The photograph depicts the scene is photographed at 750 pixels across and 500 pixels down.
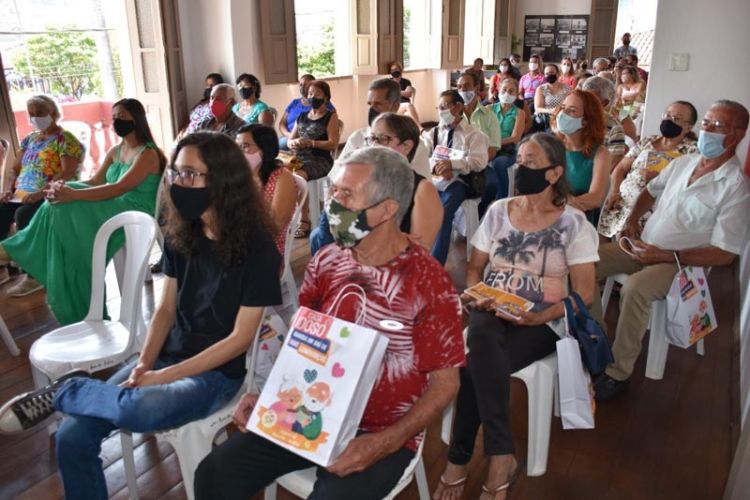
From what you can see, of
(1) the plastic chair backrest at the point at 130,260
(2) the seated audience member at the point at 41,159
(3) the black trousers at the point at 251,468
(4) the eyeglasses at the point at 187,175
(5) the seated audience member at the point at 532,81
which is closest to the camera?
(3) the black trousers at the point at 251,468

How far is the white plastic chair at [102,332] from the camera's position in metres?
2.23

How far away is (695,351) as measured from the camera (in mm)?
3166

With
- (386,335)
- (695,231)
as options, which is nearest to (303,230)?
(695,231)

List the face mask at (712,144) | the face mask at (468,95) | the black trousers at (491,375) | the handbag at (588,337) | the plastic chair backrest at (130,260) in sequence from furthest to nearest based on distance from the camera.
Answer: the face mask at (468,95)
the face mask at (712,144)
the plastic chair backrest at (130,260)
the handbag at (588,337)
the black trousers at (491,375)

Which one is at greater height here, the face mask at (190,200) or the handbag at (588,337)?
the face mask at (190,200)

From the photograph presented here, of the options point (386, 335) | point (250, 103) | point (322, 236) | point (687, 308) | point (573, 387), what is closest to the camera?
point (386, 335)

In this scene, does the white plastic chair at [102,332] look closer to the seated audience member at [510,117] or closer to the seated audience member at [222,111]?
the seated audience member at [222,111]

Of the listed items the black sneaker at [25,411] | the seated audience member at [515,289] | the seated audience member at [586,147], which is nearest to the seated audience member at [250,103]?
the seated audience member at [586,147]

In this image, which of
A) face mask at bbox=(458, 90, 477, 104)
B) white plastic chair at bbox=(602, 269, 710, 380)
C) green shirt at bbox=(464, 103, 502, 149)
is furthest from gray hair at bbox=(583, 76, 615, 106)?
face mask at bbox=(458, 90, 477, 104)

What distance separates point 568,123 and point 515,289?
1.42 meters

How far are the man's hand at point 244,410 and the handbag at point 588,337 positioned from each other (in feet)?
3.74

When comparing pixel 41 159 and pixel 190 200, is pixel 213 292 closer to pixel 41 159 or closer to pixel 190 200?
pixel 190 200

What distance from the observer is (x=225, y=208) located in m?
1.90

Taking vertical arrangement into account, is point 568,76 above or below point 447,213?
above
